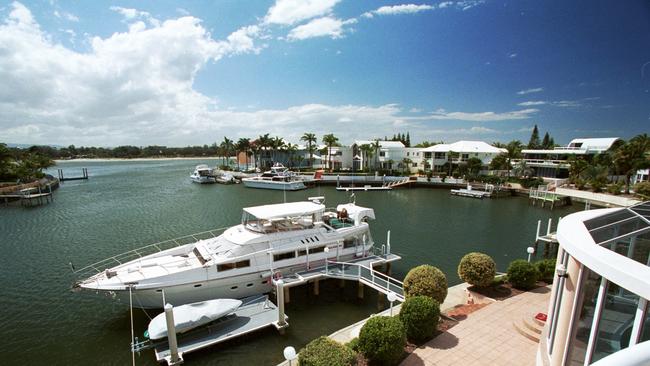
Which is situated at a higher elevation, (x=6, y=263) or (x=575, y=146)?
(x=575, y=146)

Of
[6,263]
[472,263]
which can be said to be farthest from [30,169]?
[472,263]

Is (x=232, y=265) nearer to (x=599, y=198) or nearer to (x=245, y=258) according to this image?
(x=245, y=258)

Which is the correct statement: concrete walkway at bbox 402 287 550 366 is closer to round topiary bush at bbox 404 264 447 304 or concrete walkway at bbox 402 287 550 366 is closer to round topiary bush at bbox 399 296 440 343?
round topiary bush at bbox 399 296 440 343

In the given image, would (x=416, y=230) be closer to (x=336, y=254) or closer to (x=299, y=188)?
(x=336, y=254)

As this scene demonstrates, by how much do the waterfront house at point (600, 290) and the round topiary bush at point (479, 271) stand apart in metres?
6.44

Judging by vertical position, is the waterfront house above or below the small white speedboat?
above

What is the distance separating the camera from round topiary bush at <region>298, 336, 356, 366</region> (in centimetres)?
945

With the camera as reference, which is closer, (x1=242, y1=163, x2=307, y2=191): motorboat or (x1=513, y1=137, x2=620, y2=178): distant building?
(x1=242, y1=163, x2=307, y2=191): motorboat

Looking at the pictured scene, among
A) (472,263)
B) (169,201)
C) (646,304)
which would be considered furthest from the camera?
(169,201)

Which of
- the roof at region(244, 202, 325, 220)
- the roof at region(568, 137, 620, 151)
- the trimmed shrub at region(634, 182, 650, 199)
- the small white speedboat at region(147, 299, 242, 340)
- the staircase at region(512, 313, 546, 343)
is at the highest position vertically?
the roof at region(568, 137, 620, 151)

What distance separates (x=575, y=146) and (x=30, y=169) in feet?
405

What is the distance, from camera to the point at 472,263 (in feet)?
51.6

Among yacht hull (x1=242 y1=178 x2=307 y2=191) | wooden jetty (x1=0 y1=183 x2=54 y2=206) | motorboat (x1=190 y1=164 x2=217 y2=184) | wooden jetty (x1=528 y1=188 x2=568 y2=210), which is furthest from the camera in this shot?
motorboat (x1=190 y1=164 x2=217 y2=184)

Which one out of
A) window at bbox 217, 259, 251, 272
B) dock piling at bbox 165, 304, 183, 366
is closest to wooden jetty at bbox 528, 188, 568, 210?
window at bbox 217, 259, 251, 272
